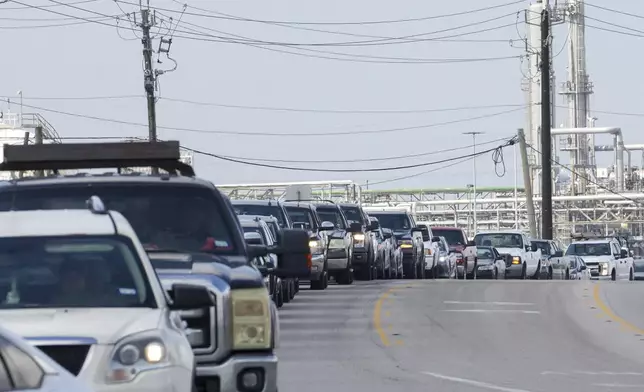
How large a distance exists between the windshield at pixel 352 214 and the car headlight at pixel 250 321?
1053 inches

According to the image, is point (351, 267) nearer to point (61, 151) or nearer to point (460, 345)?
point (460, 345)

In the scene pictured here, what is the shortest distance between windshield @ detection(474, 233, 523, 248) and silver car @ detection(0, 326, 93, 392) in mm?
45077

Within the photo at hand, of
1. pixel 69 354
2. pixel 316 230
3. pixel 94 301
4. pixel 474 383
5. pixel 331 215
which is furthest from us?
pixel 331 215

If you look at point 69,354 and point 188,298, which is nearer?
point 69,354

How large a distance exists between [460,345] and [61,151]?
7305mm

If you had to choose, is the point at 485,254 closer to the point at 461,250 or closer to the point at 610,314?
the point at 461,250

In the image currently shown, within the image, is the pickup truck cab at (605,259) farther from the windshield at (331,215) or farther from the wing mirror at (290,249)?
the wing mirror at (290,249)

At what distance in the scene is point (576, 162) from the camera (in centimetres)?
9781

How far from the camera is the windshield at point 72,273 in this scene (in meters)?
8.56

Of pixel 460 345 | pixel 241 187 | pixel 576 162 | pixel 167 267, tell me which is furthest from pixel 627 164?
pixel 167 267

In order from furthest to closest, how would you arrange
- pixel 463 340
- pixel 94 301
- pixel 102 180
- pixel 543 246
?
pixel 543 246 → pixel 463 340 → pixel 102 180 → pixel 94 301

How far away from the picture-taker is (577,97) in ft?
317

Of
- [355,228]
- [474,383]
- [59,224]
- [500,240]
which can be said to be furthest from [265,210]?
[500,240]

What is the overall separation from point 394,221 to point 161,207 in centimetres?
3266
